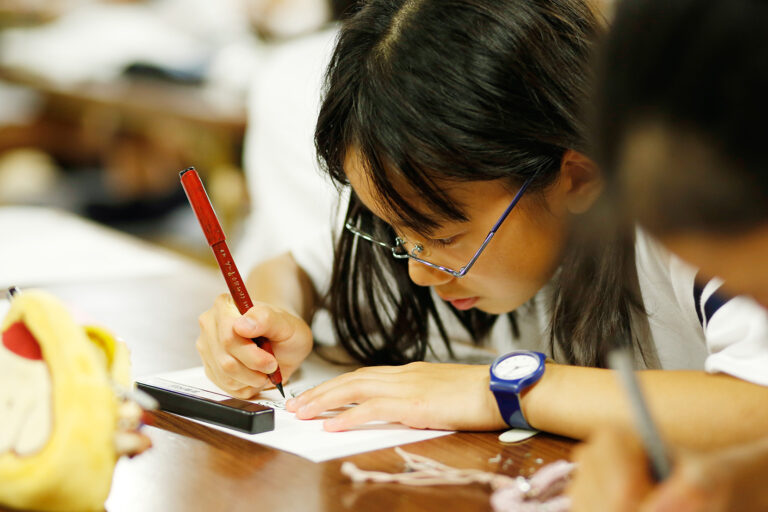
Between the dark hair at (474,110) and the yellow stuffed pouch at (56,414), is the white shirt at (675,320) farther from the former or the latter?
the yellow stuffed pouch at (56,414)

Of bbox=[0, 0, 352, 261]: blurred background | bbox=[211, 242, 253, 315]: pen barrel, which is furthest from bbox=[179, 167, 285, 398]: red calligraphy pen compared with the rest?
bbox=[0, 0, 352, 261]: blurred background

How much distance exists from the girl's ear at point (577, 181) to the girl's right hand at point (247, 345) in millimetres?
Answer: 298

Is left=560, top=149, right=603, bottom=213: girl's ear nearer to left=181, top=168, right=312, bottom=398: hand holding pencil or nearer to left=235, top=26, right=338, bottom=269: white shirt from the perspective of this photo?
left=181, top=168, right=312, bottom=398: hand holding pencil

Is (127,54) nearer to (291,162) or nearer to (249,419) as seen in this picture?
(291,162)

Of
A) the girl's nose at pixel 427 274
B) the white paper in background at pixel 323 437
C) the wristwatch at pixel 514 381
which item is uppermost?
the girl's nose at pixel 427 274

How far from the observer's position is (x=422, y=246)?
793mm

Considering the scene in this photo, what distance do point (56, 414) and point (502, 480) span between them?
275mm

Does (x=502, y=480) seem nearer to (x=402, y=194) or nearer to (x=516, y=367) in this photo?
(x=516, y=367)

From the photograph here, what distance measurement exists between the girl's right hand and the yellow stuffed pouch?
0.25 meters

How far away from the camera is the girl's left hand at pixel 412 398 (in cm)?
67

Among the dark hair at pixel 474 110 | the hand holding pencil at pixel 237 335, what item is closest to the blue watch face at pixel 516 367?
the dark hair at pixel 474 110

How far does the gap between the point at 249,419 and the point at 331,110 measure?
1.02 feet

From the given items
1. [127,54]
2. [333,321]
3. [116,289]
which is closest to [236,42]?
[127,54]

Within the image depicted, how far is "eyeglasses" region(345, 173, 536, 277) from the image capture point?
2.51ft
